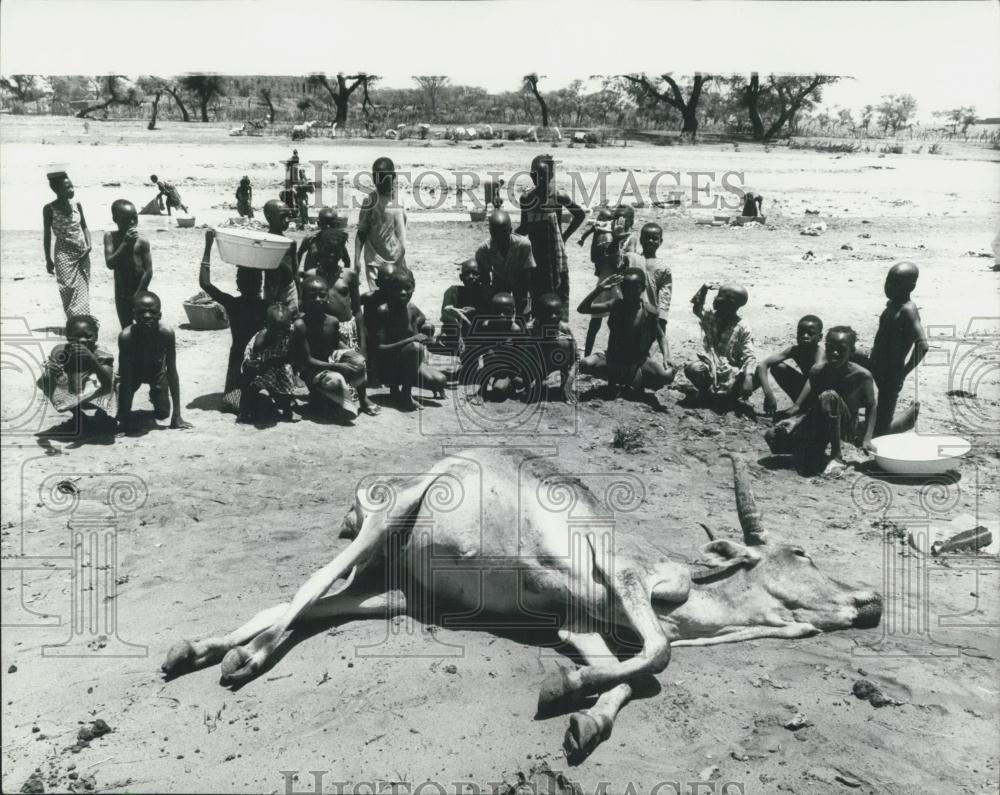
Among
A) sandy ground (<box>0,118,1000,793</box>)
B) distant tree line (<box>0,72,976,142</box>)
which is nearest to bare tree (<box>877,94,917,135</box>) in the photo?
distant tree line (<box>0,72,976,142</box>)

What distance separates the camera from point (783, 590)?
3893mm

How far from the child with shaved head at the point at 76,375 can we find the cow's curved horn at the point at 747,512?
453 cm

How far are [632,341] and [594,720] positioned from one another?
479 cm

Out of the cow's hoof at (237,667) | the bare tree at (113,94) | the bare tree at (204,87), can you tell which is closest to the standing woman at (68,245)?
the cow's hoof at (237,667)

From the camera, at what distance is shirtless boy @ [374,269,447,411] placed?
746 cm

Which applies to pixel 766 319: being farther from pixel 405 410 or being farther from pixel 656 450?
pixel 405 410

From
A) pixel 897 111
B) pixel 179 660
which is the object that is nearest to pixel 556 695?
pixel 179 660

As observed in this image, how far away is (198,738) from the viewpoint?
3.37 m

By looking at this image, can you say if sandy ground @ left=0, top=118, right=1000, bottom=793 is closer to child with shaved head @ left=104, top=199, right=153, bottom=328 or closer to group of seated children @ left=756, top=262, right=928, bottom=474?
group of seated children @ left=756, top=262, right=928, bottom=474

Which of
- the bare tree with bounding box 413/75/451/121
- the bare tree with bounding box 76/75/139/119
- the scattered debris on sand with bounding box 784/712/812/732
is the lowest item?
the scattered debris on sand with bounding box 784/712/812/732

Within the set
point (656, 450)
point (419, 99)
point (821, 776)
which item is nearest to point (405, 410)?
point (656, 450)

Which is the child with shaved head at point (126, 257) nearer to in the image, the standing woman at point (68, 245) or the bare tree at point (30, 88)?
the standing woman at point (68, 245)

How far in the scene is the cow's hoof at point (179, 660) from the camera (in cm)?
367

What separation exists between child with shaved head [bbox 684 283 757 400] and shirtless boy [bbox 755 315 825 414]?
307 mm
